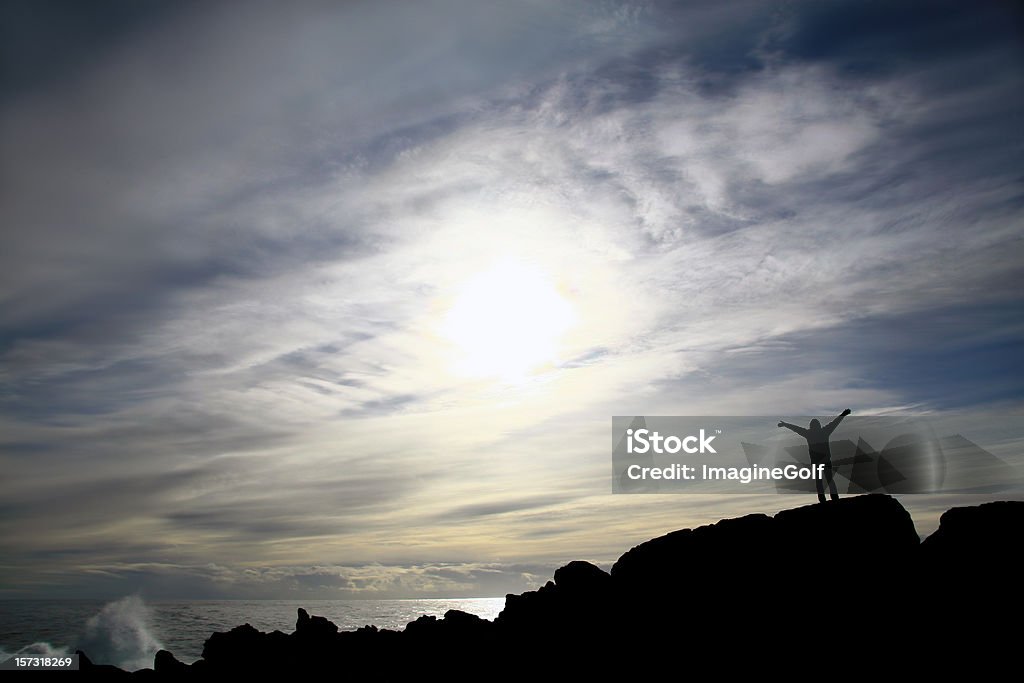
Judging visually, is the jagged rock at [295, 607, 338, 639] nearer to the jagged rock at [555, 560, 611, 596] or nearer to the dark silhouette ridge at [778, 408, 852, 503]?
the jagged rock at [555, 560, 611, 596]

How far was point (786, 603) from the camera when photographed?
2230 centimetres

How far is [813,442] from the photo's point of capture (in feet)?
86.8

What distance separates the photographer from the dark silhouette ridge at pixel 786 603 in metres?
20.1

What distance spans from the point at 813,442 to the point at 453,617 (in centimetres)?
2039

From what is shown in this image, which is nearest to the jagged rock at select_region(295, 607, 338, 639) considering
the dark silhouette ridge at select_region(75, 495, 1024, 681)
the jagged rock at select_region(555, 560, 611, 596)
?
the dark silhouette ridge at select_region(75, 495, 1024, 681)

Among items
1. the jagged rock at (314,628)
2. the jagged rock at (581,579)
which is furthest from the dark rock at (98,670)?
the jagged rock at (581,579)

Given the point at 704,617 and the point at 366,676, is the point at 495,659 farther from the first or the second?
the point at 704,617

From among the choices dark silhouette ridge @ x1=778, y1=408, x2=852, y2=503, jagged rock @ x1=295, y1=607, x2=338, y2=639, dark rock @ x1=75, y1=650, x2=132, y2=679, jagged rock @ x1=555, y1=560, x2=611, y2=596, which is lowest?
dark rock @ x1=75, y1=650, x2=132, y2=679

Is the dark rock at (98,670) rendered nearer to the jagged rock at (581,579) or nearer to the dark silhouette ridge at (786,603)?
the dark silhouette ridge at (786,603)

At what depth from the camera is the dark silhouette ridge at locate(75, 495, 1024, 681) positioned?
20.1 metres

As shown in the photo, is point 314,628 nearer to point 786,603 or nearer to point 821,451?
point 786,603

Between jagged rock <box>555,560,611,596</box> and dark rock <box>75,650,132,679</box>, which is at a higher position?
jagged rock <box>555,560,611,596</box>

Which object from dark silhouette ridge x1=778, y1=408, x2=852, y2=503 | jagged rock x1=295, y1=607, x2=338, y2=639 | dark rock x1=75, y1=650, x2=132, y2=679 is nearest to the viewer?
dark silhouette ridge x1=778, y1=408, x2=852, y2=503

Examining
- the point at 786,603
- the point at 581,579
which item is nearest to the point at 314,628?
the point at 581,579
